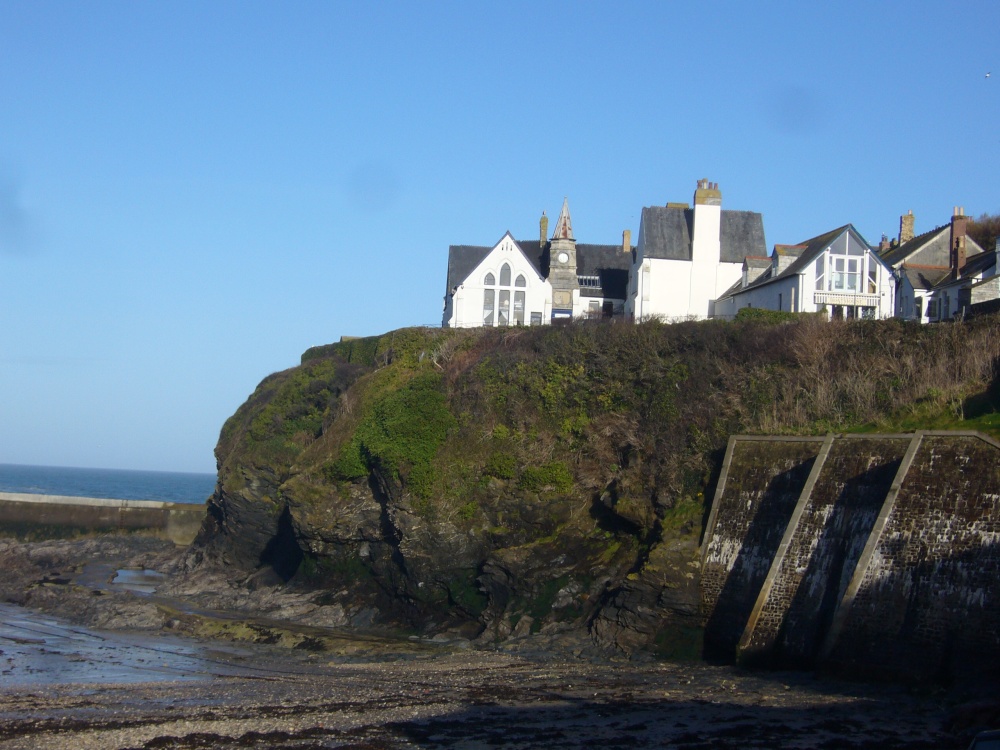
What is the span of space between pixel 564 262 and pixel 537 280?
11.4 ft

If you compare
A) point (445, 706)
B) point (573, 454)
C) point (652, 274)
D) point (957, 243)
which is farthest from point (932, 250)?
point (445, 706)

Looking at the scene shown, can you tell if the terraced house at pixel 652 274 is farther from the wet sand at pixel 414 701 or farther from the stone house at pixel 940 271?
the wet sand at pixel 414 701

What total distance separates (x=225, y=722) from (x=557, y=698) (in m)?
6.31

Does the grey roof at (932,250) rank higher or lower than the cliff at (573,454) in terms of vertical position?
higher

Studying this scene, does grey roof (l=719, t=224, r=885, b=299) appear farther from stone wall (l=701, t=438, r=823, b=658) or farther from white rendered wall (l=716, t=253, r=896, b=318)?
stone wall (l=701, t=438, r=823, b=658)

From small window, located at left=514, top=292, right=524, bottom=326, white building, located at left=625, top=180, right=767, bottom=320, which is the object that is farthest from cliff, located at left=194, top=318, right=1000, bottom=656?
white building, located at left=625, top=180, right=767, bottom=320

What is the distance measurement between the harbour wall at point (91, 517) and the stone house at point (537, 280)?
16.7 meters

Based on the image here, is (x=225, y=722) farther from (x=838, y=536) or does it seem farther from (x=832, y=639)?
(x=838, y=536)

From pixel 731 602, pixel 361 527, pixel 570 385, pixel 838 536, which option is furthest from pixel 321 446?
pixel 838 536

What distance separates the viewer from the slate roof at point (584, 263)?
4888 centimetres

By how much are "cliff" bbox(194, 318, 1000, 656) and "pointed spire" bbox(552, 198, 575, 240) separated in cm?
1404

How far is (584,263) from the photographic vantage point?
169ft

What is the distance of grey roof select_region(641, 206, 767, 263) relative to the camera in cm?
4503

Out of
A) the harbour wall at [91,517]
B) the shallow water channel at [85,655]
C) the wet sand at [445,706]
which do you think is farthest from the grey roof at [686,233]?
the shallow water channel at [85,655]
